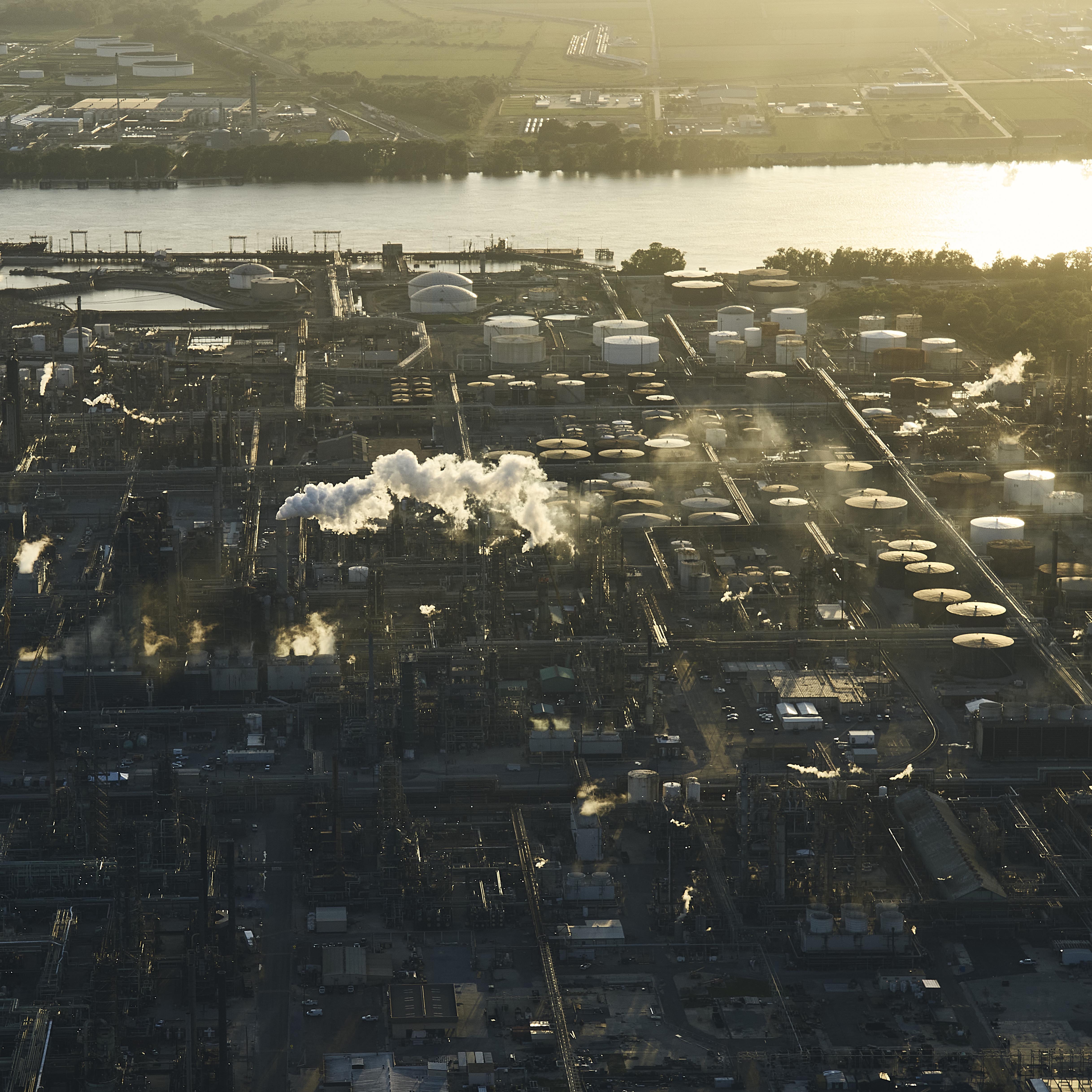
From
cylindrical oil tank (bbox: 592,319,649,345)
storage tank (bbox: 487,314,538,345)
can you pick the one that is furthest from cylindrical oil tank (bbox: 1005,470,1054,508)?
storage tank (bbox: 487,314,538,345)

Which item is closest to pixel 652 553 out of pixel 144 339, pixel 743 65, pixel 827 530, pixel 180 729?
pixel 827 530

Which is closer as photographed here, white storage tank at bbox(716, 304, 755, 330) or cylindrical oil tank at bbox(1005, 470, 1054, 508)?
cylindrical oil tank at bbox(1005, 470, 1054, 508)

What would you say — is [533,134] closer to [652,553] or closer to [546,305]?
[546,305]

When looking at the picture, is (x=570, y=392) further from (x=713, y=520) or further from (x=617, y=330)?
(x=713, y=520)

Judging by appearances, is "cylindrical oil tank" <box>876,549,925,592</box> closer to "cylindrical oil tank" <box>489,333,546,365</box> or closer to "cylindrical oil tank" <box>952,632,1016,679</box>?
"cylindrical oil tank" <box>952,632,1016,679</box>

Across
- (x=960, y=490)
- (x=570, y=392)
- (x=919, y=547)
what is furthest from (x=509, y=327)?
(x=919, y=547)

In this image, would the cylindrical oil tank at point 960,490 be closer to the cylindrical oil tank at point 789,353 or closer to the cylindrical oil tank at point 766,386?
the cylindrical oil tank at point 766,386
